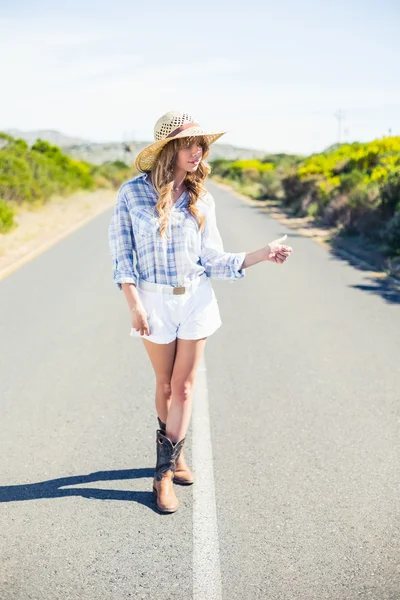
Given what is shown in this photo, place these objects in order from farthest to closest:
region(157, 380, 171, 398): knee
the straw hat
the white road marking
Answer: region(157, 380, 171, 398): knee < the straw hat < the white road marking

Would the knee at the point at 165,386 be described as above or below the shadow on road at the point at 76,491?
above

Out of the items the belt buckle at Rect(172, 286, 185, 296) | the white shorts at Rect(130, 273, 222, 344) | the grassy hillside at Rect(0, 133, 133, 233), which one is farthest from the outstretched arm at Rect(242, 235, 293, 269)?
the grassy hillside at Rect(0, 133, 133, 233)

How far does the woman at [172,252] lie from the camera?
11.6ft

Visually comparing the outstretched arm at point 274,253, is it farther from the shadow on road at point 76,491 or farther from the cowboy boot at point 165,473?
the shadow on road at point 76,491

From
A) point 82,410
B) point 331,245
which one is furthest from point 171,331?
point 331,245

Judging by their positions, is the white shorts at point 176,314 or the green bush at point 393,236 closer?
the white shorts at point 176,314

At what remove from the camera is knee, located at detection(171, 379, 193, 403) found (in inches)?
149

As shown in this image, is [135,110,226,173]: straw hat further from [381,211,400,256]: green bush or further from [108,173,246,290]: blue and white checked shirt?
[381,211,400,256]: green bush

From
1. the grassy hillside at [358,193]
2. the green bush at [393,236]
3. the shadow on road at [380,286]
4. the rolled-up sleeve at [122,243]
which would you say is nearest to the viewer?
the rolled-up sleeve at [122,243]

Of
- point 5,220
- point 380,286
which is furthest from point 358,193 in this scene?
point 5,220

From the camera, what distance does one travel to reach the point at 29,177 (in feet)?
93.4

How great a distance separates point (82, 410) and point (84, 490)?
1397 millimetres

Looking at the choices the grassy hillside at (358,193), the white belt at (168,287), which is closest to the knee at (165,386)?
the white belt at (168,287)

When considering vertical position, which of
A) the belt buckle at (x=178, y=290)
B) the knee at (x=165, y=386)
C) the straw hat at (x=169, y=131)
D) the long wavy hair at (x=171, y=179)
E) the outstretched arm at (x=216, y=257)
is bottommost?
the knee at (x=165, y=386)
